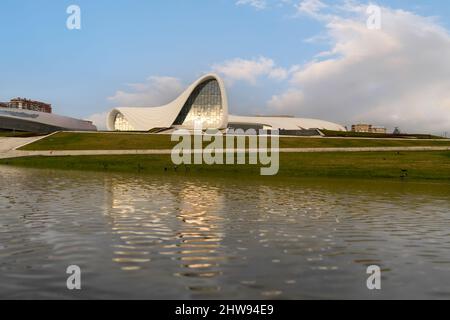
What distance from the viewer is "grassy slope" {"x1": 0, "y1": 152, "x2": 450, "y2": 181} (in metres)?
43.5

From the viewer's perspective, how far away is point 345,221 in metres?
15.5

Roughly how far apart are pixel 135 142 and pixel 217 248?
5909cm

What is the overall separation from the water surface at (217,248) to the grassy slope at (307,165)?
22991 mm

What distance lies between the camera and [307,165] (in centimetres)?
4788

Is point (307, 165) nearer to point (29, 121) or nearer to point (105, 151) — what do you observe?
point (105, 151)

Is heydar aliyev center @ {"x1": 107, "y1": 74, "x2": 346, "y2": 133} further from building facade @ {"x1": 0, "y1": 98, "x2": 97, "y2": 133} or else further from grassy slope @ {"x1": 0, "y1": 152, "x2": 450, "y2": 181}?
grassy slope @ {"x1": 0, "y1": 152, "x2": 450, "y2": 181}

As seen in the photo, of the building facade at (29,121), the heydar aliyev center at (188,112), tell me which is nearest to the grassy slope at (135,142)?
the heydar aliyev center at (188,112)

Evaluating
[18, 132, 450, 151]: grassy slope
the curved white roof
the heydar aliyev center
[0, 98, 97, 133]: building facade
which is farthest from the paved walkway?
the heydar aliyev center

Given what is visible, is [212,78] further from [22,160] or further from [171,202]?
[171,202]

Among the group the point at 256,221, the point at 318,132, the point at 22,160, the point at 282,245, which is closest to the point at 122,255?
the point at 282,245

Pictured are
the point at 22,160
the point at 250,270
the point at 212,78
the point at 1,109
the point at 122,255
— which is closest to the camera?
the point at 250,270

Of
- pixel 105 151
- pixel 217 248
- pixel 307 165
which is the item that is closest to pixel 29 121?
pixel 105 151

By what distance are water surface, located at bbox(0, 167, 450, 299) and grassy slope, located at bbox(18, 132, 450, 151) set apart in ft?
149
